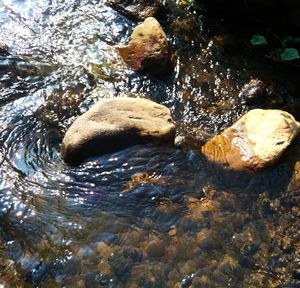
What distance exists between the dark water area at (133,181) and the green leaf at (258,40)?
0.47 feet

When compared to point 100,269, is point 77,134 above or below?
above

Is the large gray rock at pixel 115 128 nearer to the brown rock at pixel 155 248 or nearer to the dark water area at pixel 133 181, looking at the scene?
the dark water area at pixel 133 181

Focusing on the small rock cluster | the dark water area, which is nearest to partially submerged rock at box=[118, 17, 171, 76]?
the dark water area

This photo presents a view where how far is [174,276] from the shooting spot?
12.7ft

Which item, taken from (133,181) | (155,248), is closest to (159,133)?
(133,181)

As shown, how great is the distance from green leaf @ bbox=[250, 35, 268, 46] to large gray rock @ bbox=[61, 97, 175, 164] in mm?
1984

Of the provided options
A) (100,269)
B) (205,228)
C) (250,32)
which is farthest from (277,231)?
(250,32)

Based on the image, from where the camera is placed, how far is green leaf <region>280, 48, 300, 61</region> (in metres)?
5.78

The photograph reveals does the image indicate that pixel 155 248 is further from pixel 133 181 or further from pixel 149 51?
pixel 149 51

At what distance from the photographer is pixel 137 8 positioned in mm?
6555

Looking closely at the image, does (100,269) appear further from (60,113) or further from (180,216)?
(60,113)

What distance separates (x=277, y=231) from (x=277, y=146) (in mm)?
945

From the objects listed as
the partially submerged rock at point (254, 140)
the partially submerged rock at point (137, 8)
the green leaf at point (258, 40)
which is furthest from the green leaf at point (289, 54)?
the partially submerged rock at point (137, 8)

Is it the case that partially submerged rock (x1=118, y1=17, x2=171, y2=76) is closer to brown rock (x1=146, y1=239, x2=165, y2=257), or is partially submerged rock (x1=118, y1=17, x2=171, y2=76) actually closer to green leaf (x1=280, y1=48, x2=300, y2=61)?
green leaf (x1=280, y1=48, x2=300, y2=61)
